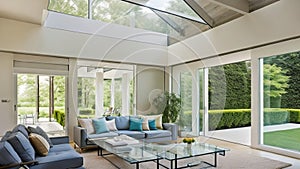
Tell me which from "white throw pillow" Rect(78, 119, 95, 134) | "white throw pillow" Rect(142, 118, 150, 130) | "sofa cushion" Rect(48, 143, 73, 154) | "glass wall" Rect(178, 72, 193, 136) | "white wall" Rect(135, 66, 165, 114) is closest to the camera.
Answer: "sofa cushion" Rect(48, 143, 73, 154)

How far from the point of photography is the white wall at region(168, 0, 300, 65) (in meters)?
Result: 4.28

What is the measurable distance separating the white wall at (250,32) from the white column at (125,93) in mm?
2276

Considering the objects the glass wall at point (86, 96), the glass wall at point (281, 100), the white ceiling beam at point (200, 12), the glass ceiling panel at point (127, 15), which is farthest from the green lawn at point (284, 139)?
the glass wall at point (86, 96)

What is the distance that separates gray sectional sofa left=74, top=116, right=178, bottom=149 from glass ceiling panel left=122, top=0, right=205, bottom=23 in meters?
3.11

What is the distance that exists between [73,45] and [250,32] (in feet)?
14.5

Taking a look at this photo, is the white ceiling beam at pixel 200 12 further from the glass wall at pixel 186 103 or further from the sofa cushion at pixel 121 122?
the sofa cushion at pixel 121 122

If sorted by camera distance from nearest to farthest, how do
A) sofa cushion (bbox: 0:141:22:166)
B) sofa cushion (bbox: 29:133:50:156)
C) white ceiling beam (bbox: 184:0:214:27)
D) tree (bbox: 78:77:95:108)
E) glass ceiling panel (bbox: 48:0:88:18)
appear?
sofa cushion (bbox: 0:141:22:166) → sofa cushion (bbox: 29:133:50:156) → glass ceiling panel (bbox: 48:0:88:18) → white ceiling beam (bbox: 184:0:214:27) → tree (bbox: 78:77:95:108)

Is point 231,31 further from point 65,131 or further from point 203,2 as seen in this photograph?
point 65,131

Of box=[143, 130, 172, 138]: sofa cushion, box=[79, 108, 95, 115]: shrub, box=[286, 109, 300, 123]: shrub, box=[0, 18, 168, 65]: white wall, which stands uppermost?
box=[0, 18, 168, 65]: white wall

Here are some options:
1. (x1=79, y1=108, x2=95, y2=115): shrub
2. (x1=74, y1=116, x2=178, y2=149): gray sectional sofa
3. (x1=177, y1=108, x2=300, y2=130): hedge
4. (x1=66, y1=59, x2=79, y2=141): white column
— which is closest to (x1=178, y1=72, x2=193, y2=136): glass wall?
(x1=177, y1=108, x2=300, y2=130): hedge

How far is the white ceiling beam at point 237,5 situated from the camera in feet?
15.5

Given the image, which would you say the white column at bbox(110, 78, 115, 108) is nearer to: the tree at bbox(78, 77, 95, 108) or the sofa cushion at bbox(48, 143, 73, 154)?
the tree at bbox(78, 77, 95, 108)

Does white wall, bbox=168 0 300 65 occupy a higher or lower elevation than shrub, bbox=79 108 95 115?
higher

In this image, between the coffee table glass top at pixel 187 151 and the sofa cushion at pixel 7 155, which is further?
the coffee table glass top at pixel 187 151
